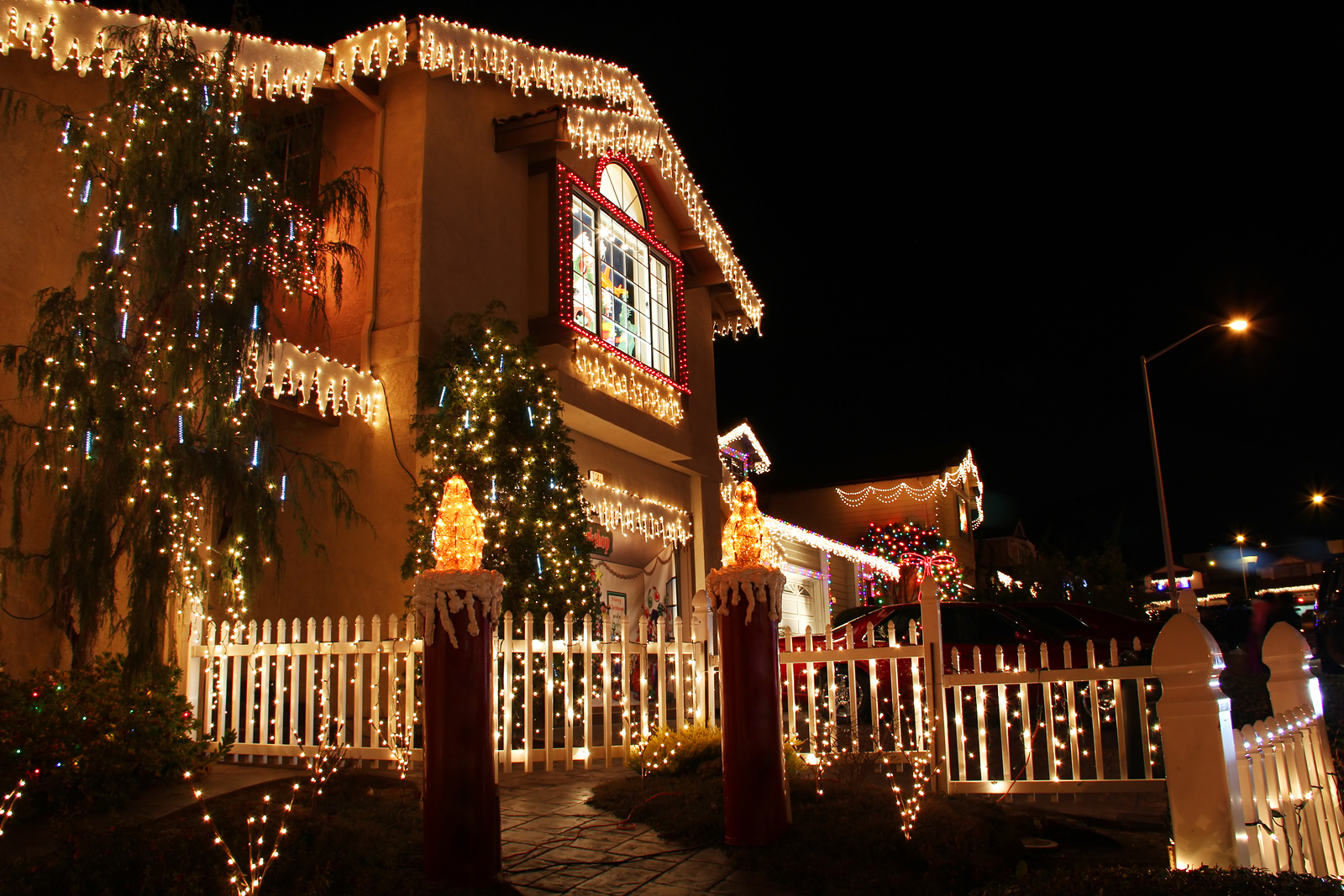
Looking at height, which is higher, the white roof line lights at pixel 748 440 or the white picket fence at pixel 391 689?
the white roof line lights at pixel 748 440

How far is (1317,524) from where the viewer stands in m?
86.0

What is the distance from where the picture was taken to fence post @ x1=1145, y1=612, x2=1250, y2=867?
131 inches

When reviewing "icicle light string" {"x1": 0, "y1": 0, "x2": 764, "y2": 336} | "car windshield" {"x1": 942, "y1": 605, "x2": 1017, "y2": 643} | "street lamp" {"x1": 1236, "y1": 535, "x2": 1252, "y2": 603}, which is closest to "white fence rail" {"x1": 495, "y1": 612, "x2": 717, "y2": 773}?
"car windshield" {"x1": 942, "y1": 605, "x2": 1017, "y2": 643}

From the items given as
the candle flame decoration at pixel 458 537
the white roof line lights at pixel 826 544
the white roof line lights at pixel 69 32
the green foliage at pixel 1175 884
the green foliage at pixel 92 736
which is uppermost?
the white roof line lights at pixel 69 32

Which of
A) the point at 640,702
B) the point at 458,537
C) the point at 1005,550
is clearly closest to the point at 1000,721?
the point at 640,702

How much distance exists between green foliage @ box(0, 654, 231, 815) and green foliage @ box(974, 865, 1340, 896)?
535 centimetres

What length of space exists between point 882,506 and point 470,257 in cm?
2016

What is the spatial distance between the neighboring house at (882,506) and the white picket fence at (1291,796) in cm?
2325

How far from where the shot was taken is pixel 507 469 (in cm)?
985

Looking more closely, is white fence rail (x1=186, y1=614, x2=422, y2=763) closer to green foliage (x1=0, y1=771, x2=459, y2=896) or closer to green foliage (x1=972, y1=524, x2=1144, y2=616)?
green foliage (x1=0, y1=771, x2=459, y2=896)

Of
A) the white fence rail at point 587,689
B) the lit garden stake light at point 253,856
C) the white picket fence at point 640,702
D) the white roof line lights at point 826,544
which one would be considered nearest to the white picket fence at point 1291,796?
the white picket fence at point 640,702

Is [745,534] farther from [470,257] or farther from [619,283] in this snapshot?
[619,283]

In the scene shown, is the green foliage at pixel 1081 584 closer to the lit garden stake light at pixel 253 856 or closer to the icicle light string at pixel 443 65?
the icicle light string at pixel 443 65

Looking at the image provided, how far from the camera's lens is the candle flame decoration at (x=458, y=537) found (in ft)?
16.3
